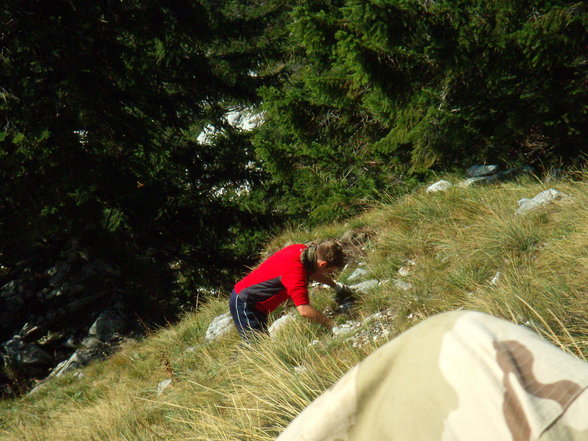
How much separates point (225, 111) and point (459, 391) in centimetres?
1346

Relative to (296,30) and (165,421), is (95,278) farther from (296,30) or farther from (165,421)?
(165,421)

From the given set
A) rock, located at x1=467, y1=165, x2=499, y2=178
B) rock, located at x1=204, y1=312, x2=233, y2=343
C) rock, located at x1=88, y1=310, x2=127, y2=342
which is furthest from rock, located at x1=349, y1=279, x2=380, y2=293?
rock, located at x1=88, y1=310, x2=127, y2=342

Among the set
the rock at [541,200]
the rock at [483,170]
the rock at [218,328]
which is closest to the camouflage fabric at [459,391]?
the rock at [218,328]

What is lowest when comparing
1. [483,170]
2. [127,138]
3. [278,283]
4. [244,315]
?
[483,170]

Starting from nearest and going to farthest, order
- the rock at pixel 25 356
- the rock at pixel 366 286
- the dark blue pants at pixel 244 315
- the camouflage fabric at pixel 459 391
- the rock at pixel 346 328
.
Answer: the camouflage fabric at pixel 459 391, the rock at pixel 346 328, the dark blue pants at pixel 244 315, the rock at pixel 366 286, the rock at pixel 25 356

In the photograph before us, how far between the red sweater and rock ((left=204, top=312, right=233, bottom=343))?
905 millimetres

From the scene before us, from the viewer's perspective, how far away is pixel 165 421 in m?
4.29

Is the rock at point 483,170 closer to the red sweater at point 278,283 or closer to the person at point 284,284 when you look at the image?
the person at point 284,284

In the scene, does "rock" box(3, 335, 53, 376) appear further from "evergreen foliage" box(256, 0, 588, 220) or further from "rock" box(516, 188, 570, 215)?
"rock" box(516, 188, 570, 215)

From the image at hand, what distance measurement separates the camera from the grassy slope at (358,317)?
11.5ft

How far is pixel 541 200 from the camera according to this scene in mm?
6066

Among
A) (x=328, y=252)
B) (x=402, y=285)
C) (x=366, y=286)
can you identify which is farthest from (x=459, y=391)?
(x=366, y=286)

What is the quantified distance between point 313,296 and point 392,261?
0.90 m

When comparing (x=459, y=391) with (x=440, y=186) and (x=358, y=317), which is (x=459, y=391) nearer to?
(x=358, y=317)
